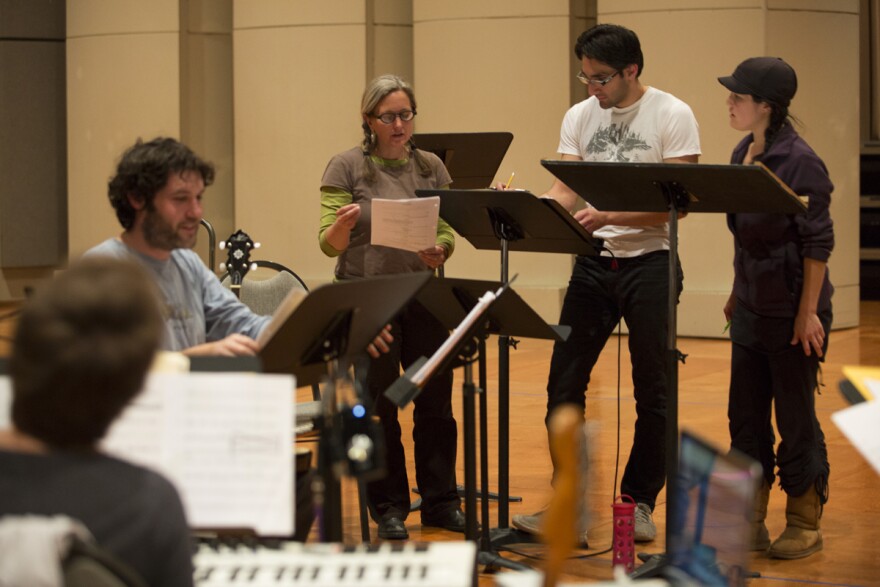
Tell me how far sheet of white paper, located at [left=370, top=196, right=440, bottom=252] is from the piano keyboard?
2052 millimetres

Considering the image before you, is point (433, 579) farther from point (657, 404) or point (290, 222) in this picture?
point (290, 222)

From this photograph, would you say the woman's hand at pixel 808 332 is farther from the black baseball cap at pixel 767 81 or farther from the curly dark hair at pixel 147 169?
the curly dark hair at pixel 147 169

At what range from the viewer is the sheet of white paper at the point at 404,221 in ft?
14.1

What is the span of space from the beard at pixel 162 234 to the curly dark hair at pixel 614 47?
1.75 m

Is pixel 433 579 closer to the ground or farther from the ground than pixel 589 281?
closer to the ground

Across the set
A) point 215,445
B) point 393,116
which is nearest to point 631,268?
point 393,116

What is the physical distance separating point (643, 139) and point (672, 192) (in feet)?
2.27

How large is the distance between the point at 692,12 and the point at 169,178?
258 inches

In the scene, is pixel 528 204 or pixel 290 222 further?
pixel 290 222

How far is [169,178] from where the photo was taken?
3355mm

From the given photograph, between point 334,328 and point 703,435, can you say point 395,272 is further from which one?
point 703,435

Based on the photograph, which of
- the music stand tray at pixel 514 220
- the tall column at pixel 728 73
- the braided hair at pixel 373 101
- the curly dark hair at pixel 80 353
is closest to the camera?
the curly dark hair at pixel 80 353

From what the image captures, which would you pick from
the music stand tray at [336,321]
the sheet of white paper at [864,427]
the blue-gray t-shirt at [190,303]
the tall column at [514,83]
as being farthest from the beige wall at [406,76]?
the sheet of white paper at [864,427]

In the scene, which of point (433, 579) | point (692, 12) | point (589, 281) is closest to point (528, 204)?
point (589, 281)
